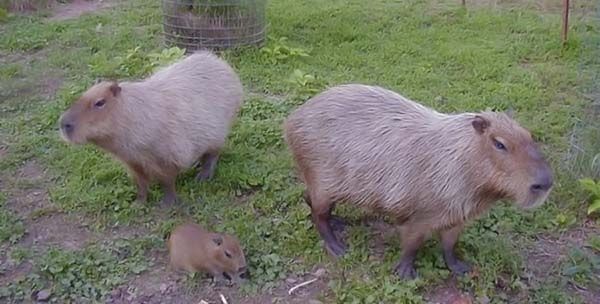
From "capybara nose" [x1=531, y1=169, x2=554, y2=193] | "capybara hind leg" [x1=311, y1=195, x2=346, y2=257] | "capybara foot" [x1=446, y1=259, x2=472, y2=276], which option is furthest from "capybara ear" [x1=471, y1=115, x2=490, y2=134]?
"capybara hind leg" [x1=311, y1=195, x2=346, y2=257]

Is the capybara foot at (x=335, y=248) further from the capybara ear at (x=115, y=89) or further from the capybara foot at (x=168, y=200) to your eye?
the capybara ear at (x=115, y=89)

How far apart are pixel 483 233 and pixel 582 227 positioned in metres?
0.48

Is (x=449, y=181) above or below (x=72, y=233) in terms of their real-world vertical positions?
above

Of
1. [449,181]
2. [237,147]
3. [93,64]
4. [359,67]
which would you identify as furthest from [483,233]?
[93,64]

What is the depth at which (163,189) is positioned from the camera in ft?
12.2

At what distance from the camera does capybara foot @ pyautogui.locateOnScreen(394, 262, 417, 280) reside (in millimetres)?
3061

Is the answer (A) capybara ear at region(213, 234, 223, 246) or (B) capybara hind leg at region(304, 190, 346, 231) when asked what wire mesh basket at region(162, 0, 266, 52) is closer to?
(B) capybara hind leg at region(304, 190, 346, 231)

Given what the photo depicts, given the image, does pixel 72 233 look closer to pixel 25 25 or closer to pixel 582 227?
pixel 582 227

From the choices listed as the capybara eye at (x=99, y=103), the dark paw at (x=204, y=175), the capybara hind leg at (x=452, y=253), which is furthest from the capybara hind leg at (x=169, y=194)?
the capybara hind leg at (x=452, y=253)

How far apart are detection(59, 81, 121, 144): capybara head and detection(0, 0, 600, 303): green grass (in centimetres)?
45

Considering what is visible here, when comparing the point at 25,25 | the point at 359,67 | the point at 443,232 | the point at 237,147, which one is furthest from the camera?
the point at 25,25

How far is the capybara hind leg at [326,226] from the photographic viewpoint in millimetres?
3217

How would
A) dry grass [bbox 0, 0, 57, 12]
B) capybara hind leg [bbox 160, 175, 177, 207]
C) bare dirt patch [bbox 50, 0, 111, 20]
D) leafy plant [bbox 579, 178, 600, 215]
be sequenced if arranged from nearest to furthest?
leafy plant [bbox 579, 178, 600, 215]
capybara hind leg [bbox 160, 175, 177, 207]
dry grass [bbox 0, 0, 57, 12]
bare dirt patch [bbox 50, 0, 111, 20]

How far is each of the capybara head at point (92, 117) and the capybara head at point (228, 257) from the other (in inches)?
28.9
